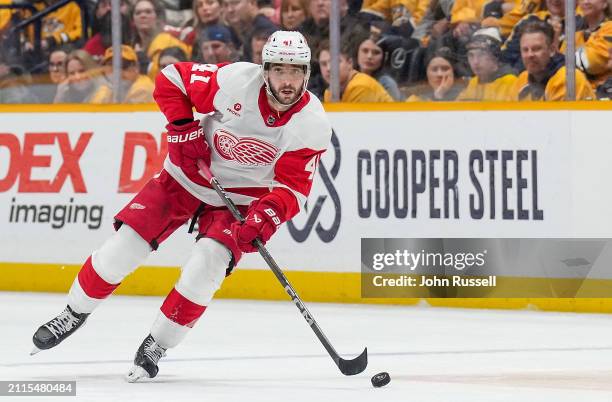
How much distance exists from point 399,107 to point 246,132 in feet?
9.06

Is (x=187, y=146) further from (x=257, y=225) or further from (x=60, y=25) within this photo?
(x=60, y=25)

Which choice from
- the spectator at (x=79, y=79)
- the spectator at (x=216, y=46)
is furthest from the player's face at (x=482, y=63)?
the spectator at (x=79, y=79)

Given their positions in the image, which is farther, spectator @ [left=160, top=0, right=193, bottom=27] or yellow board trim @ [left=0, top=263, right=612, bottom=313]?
spectator @ [left=160, top=0, right=193, bottom=27]

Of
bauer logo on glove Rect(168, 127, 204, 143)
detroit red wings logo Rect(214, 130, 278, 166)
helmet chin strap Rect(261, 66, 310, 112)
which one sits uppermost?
helmet chin strap Rect(261, 66, 310, 112)

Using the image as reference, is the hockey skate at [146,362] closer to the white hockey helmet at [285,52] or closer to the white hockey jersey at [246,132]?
the white hockey jersey at [246,132]

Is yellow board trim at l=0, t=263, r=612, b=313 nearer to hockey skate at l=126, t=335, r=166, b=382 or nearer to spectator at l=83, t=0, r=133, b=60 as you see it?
spectator at l=83, t=0, r=133, b=60

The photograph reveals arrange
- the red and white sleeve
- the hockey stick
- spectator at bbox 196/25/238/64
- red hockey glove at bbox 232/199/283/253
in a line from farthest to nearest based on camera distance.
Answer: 1. spectator at bbox 196/25/238/64
2. the red and white sleeve
3. the hockey stick
4. red hockey glove at bbox 232/199/283/253

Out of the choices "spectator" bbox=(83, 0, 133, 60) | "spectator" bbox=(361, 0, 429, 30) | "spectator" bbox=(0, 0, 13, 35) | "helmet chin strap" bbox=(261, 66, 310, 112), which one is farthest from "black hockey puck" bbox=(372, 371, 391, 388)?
"spectator" bbox=(0, 0, 13, 35)

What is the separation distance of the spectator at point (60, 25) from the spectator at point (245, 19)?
0.95 m

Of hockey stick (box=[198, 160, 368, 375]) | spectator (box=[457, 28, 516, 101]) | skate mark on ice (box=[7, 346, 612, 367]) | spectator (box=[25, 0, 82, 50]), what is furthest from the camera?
spectator (box=[25, 0, 82, 50])

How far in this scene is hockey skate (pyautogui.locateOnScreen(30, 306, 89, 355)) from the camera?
536 centimetres

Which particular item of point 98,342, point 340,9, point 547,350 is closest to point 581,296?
point 547,350

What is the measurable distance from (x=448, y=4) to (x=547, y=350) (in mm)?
2385

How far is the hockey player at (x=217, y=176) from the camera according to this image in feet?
17.0
